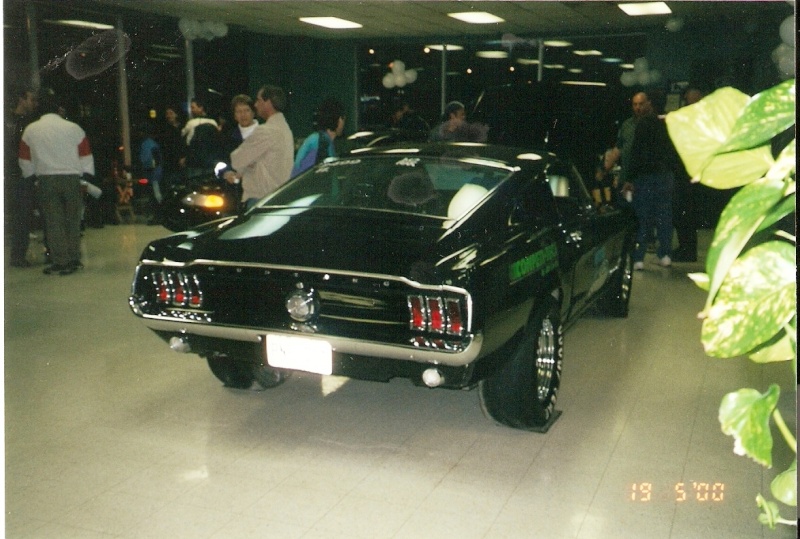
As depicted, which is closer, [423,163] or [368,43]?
[423,163]

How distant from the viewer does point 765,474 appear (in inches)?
134

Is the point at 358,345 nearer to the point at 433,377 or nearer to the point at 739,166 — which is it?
the point at 433,377

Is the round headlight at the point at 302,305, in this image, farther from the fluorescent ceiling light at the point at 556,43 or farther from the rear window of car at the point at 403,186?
the fluorescent ceiling light at the point at 556,43

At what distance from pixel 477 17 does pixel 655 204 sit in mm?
6402

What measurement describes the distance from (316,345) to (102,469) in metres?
1.08

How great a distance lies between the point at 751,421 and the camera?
0.99m

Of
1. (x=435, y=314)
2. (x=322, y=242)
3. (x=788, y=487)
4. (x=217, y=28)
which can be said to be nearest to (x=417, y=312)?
(x=435, y=314)

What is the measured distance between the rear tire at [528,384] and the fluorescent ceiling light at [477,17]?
890 centimetres

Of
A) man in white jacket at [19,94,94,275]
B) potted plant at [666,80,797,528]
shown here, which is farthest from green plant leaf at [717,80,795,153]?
man in white jacket at [19,94,94,275]

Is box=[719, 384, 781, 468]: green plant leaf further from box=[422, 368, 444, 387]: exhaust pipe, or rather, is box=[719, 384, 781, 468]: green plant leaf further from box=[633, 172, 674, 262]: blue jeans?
box=[633, 172, 674, 262]: blue jeans

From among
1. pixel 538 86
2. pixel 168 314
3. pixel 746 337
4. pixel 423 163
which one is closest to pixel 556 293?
pixel 423 163

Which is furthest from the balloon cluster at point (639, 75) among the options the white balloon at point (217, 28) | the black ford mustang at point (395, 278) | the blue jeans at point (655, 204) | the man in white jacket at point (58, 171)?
the black ford mustang at point (395, 278)

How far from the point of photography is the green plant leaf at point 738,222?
88cm

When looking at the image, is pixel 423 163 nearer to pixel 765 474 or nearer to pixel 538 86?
pixel 765 474
